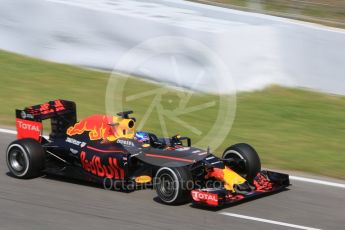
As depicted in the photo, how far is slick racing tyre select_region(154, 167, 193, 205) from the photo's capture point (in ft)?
29.7

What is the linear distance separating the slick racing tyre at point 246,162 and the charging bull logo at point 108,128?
4.88ft

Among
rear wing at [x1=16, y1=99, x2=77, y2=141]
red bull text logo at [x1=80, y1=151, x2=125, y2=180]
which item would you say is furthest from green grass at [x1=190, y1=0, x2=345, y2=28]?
red bull text logo at [x1=80, y1=151, x2=125, y2=180]

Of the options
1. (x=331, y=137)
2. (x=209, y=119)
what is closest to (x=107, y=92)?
(x=209, y=119)

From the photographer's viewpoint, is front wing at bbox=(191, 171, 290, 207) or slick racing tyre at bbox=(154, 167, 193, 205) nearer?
front wing at bbox=(191, 171, 290, 207)

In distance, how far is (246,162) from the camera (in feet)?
32.8

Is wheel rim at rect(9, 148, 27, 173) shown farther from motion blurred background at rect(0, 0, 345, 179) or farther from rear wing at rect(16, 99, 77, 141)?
motion blurred background at rect(0, 0, 345, 179)

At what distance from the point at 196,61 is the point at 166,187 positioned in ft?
19.2

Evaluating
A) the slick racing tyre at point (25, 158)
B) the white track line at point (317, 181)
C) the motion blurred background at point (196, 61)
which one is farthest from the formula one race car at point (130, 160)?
the motion blurred background at point (196, 61)

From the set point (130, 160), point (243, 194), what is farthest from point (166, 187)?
point (243, 194)

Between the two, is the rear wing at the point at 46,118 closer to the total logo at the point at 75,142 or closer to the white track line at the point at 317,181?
the total logo at the point at 75,142

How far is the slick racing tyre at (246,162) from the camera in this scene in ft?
32.8

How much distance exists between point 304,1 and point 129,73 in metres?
4.45

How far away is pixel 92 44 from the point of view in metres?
15.9

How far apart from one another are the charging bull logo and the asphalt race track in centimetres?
74
